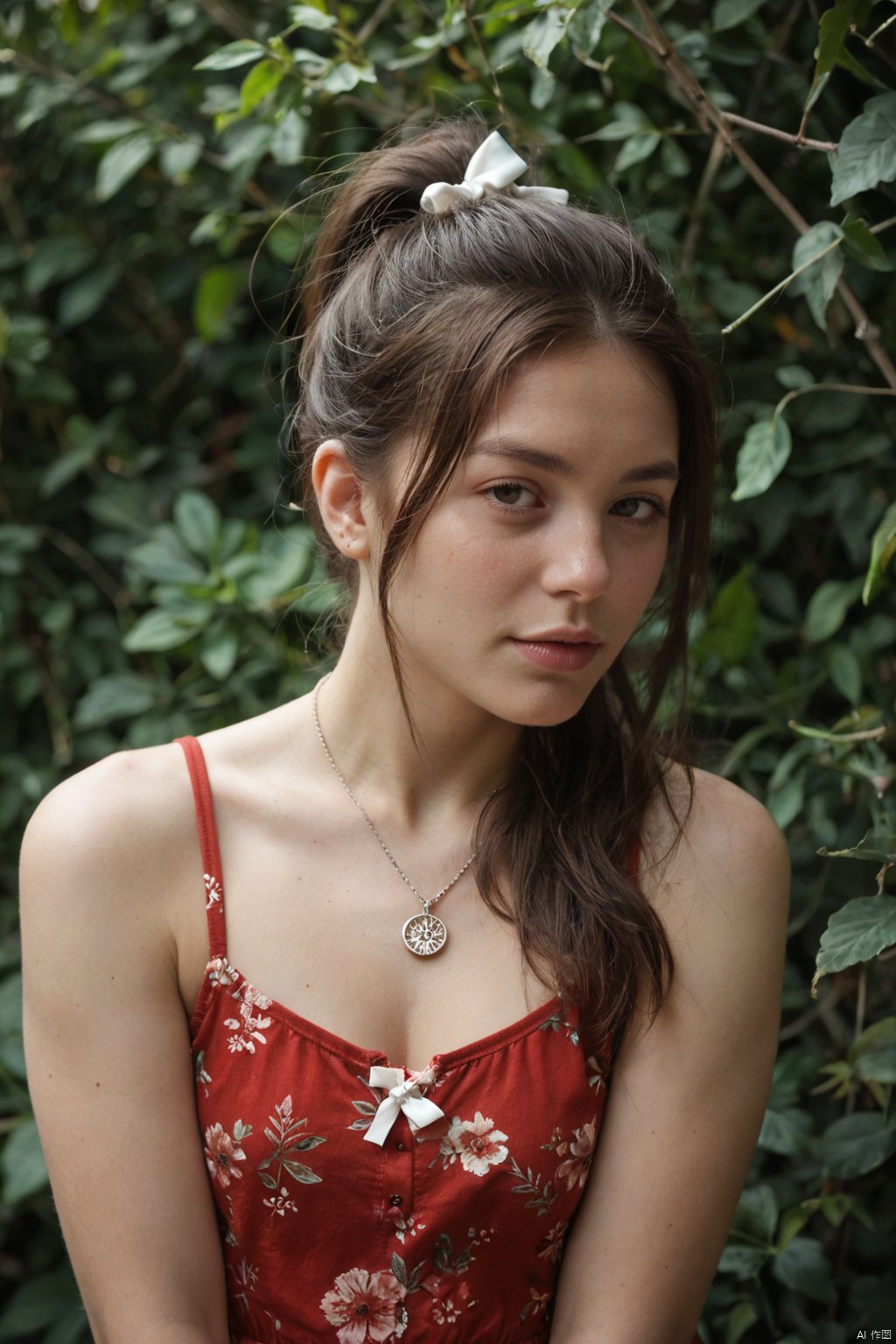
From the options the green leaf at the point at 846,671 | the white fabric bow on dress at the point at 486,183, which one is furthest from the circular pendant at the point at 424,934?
the white fabric bow on dress at the point at 486,183

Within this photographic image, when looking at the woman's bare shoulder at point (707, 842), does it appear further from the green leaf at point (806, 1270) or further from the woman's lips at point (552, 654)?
the green leaf at point (806, 1270)

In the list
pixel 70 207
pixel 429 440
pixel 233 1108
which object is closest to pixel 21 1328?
pixel 233 1108

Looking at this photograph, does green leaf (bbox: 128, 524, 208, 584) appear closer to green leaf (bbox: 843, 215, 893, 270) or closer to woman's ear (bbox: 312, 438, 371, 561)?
woman's ear (bbox: 312, 438, 371, 561)

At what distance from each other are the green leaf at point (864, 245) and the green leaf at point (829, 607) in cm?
43

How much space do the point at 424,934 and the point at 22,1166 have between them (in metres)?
0.74

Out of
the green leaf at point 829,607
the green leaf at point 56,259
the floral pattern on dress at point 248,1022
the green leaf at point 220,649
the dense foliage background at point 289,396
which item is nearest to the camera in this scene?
the floral pattern on dress at point 248,1022

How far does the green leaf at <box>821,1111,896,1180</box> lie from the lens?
4.72 ft

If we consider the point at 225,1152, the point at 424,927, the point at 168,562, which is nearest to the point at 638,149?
the point at 168,562

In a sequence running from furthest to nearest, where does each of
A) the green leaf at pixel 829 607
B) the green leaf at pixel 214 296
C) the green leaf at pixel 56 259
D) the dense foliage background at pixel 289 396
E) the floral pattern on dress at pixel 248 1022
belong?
the green leaf at pixel 56 259 < the green leaf at pixel 214 296 < the green leaf at pixel 829 607 < the dense foliage background at pixel 289 396 < the floral pattern on dress at pixel 248 1022

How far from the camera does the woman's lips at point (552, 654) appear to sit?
1.17 meters

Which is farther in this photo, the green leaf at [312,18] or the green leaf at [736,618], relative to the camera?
the green leaf at [736,618]

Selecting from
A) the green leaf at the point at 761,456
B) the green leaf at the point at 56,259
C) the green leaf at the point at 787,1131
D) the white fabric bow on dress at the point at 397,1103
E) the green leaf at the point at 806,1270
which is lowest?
the green leaf at the point at 806,1270

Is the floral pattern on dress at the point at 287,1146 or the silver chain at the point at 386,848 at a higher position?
the silver chain at the point at 386,848

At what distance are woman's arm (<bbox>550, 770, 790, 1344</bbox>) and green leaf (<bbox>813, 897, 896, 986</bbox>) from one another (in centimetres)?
14
